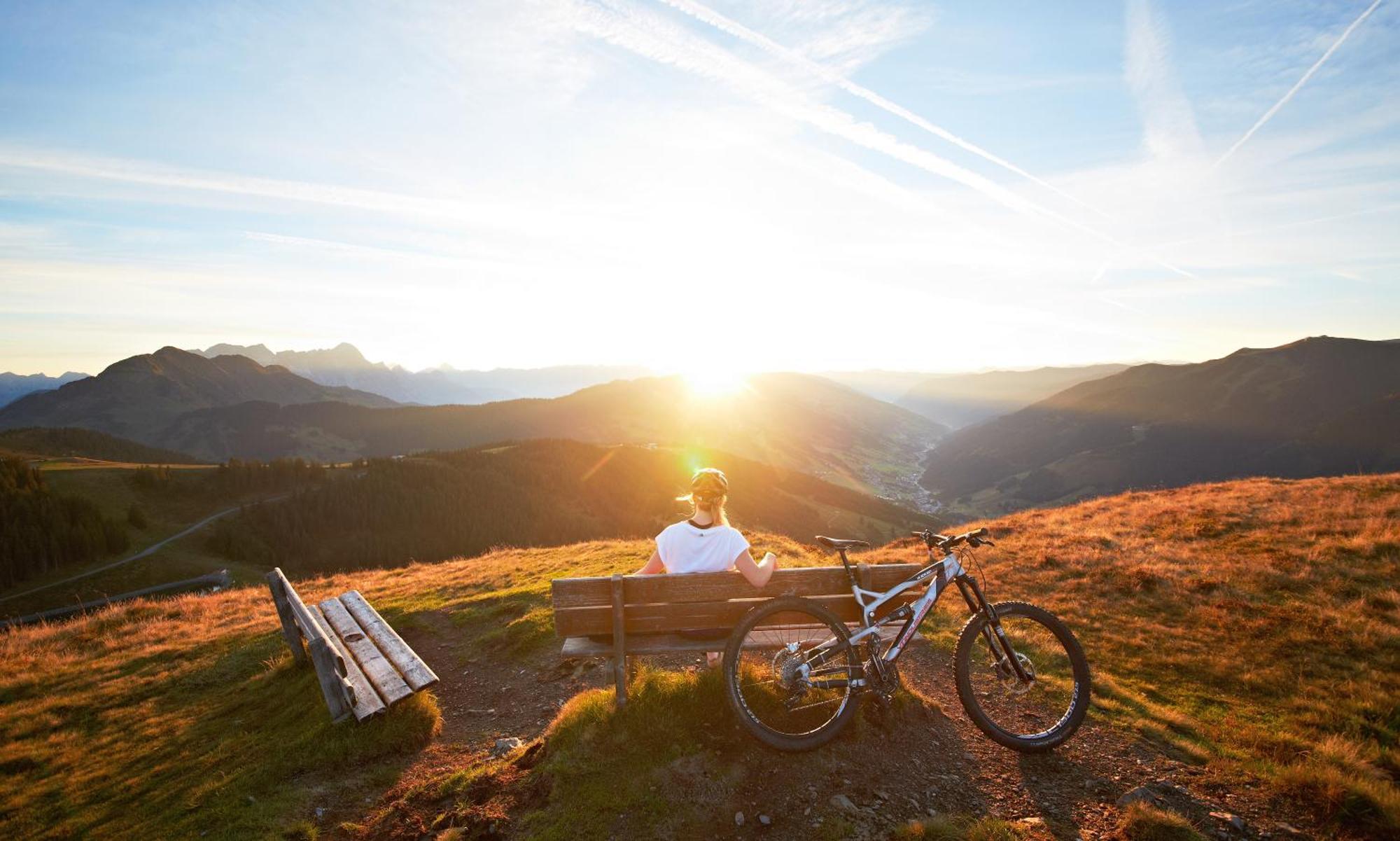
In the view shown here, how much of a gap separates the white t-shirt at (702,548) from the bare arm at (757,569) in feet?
0.77

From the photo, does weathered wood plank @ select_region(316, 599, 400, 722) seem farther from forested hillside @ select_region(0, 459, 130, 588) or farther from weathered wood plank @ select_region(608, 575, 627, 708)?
forested hillside @ select_region(0, 459, 130, 588)

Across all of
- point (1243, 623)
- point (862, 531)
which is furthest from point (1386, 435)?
point (1243, 623)

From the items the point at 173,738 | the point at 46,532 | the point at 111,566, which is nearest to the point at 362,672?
the point at 173,738

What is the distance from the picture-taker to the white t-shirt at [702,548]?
6887mm

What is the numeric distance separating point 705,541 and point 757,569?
0.75 metres

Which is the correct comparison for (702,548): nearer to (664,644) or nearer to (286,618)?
(664,644)

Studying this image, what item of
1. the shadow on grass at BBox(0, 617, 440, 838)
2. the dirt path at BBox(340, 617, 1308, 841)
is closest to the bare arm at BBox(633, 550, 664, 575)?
the dirt path at BBox(340, 617, 1308, 841)

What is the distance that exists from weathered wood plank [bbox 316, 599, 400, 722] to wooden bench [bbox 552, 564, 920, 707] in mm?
3374

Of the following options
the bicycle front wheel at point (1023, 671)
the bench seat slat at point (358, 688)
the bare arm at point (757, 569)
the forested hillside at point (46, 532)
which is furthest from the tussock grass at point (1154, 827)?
the forested hillside at point (46, 532)

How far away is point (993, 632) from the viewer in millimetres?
6633

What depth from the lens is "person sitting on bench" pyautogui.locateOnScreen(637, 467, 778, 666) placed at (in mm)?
6742

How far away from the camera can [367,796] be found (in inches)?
269

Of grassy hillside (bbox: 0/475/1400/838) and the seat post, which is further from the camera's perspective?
the seat post

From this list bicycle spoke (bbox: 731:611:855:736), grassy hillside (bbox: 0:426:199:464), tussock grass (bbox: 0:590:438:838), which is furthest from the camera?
grassy hillside (bbox: 0:426:199:464)
